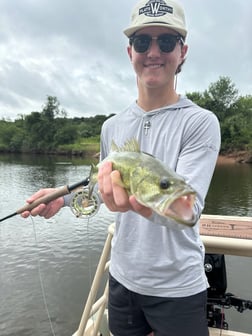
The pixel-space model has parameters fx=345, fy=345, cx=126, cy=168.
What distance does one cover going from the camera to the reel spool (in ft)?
8.19

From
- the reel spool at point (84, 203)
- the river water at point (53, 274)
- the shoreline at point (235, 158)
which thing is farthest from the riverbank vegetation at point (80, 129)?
the reel spool at point (84, 203)

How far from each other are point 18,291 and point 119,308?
7903 millimetres

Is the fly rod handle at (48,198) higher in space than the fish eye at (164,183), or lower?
lower

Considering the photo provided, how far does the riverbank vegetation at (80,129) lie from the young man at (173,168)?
182 feet

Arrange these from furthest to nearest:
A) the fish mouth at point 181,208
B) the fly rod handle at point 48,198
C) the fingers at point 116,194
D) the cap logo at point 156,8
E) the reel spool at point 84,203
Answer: the reel spool at point 84,203 → the fly rod handle at point 48,198 → the cap logo at point 156,8 → the fingers at point 116,194 → the fish mouth at point 181,208

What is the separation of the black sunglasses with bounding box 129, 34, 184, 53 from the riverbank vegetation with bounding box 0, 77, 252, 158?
55550 mm

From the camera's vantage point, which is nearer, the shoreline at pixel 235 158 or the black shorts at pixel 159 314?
the black shorts at pixel 159 314

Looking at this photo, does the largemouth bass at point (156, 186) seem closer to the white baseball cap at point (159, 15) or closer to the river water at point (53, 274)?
the white baseball cap at point (159, 15)

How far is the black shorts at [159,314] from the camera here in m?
1.95

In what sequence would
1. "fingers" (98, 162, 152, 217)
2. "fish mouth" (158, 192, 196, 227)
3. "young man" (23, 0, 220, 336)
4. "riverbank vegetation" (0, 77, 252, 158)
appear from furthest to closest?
1. "riverbank vegetation" (0, 77, 252, 158)
2. "young man" (23, 0, 220, 336)
3. "fingers" (98, 162, 152, 217)
4. "fish mouth" (158, 192, 196, 227)

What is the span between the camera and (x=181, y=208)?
1336 millimetres

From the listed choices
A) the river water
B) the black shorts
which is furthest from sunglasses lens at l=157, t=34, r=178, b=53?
the river water

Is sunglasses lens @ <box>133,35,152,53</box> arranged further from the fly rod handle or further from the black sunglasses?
the fly rod handle

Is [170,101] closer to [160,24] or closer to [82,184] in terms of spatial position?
[160,24]
